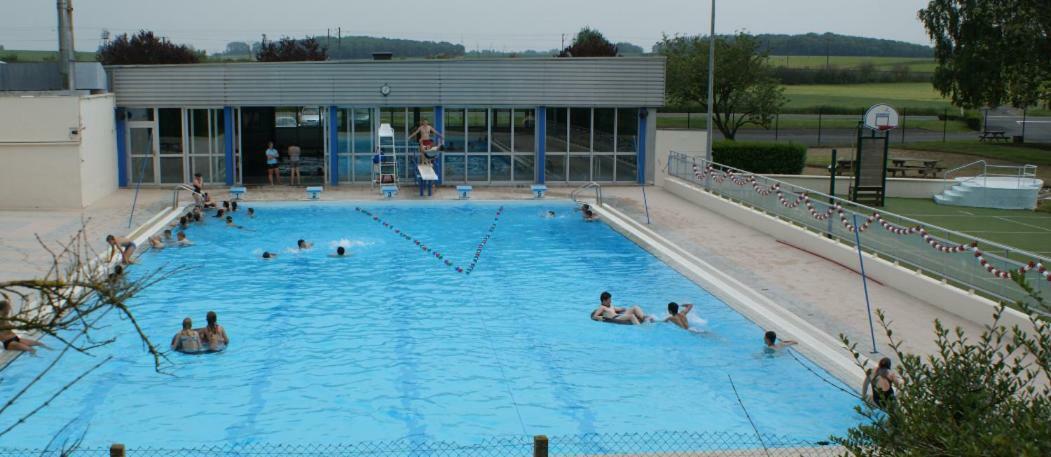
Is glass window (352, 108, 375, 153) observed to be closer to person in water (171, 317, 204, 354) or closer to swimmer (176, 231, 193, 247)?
swimmer (176, 231, 193, 247)

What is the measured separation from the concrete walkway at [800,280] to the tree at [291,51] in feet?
135

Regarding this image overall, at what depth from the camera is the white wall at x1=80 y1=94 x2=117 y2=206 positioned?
27691mm

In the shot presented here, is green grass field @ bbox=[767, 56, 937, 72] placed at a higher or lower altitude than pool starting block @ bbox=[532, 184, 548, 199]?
higher

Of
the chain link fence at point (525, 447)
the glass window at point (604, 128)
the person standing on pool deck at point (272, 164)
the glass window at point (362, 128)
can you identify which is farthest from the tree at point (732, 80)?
the chain link fence at point (525, 447)

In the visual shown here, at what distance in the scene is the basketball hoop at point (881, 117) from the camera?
29.8 meters

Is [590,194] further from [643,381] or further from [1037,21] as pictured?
[1037,21]

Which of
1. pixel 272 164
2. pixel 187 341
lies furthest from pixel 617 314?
pixel 272 164

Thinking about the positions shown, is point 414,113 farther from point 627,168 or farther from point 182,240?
point 182,240

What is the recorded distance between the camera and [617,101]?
33.0 m

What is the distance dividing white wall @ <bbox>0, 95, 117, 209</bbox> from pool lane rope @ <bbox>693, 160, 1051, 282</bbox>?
17.0 metres

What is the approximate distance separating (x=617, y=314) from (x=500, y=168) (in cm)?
1673

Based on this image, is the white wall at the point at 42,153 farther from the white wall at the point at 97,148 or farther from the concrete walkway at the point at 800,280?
the concrete walkway at the point at 800,280

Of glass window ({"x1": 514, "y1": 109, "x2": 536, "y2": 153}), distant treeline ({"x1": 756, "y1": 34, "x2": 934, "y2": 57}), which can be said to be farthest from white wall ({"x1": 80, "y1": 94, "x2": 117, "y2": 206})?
distant treeline ({"x1": 756, "y1": 34, "x2": 934, "y2": 57})

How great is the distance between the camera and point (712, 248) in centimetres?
2273
